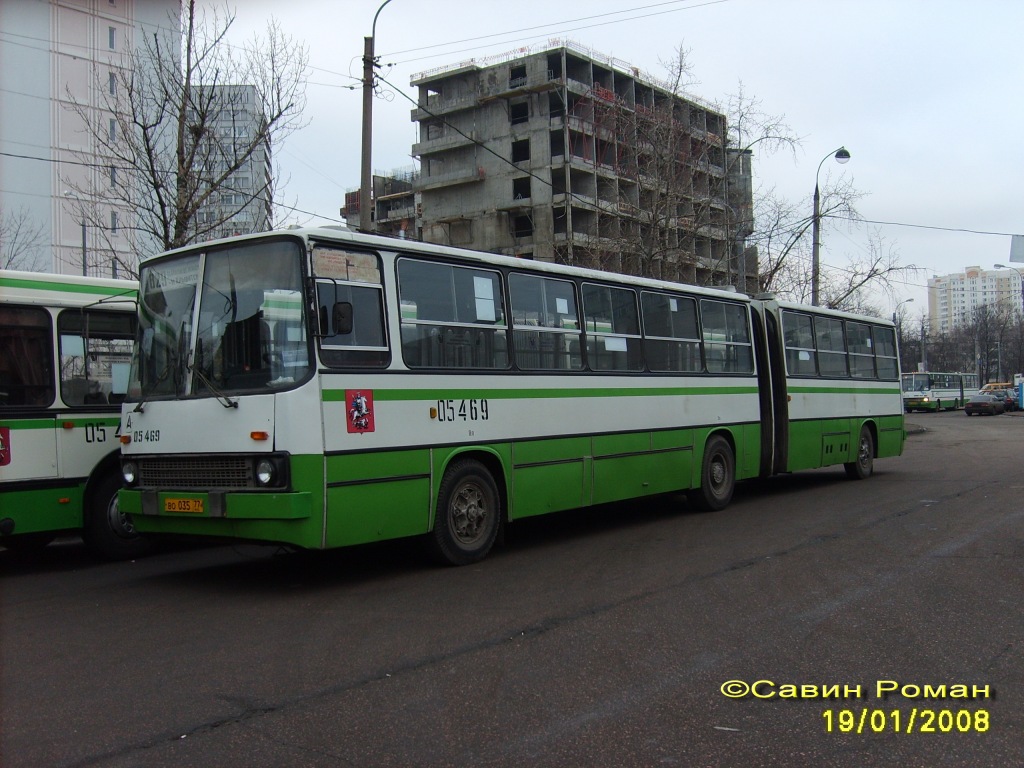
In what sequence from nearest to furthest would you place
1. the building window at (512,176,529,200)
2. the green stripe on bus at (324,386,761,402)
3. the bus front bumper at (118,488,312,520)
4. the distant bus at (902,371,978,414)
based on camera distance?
the bus front bumper at (118,488,312,520)
the green stripe on bus at (324,386,761,402)
the distant bus at (902,371,978,414)
the building window at (512,176,529,200)

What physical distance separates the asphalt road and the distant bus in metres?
56.9

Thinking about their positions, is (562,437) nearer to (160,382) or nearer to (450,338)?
(450,338)

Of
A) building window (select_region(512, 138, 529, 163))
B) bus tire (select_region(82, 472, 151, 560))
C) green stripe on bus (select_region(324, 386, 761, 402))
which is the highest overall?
building window (select_region(512, 138, 529, 163))

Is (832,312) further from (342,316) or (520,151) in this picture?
(520,151)

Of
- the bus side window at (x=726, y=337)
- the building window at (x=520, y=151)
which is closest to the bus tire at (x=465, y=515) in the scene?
the bus side window at (x=726, y=337)

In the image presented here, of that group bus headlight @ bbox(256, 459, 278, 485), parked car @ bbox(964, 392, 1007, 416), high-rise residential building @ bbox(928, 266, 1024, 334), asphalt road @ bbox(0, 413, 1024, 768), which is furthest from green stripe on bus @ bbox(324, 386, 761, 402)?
high-rise residential building @ bbox(928, 266, 1024, 334)

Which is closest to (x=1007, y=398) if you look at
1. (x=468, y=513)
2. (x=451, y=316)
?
(x=468, y=513)

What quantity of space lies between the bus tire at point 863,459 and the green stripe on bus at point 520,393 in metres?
5.27

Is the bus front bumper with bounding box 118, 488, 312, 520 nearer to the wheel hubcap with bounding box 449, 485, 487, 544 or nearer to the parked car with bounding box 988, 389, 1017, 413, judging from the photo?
the wheel hubcap with bounding box 449, 485, 487, 544

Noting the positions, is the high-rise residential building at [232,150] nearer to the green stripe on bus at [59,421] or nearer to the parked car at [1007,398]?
the green stripe on bus at [59,421]

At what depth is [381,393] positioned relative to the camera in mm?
8117

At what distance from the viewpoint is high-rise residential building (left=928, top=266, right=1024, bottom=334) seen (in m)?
92.6

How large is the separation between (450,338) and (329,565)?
248 cm

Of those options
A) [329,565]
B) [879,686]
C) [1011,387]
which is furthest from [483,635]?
[1011,387]
